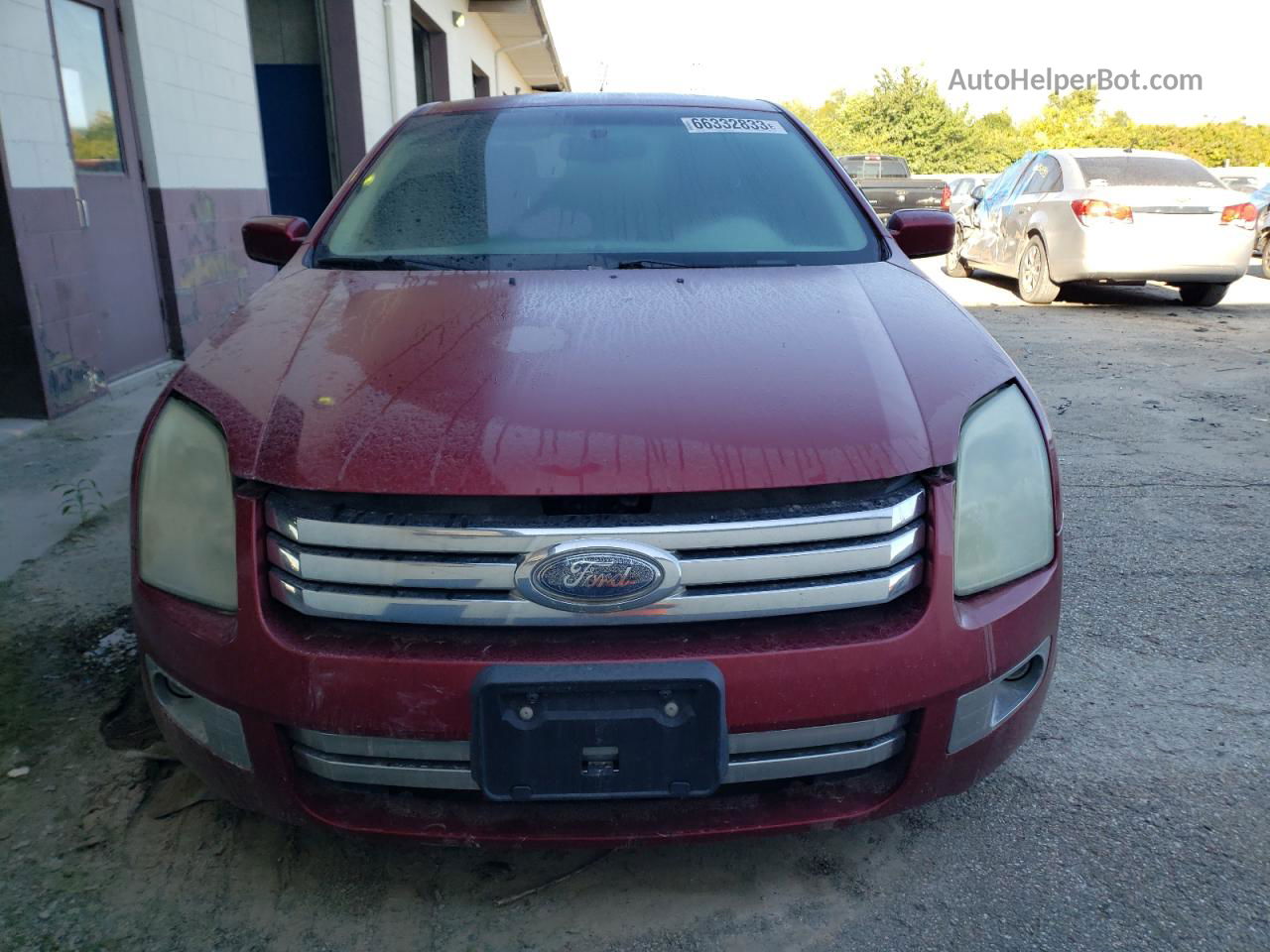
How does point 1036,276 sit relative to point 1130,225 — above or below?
below

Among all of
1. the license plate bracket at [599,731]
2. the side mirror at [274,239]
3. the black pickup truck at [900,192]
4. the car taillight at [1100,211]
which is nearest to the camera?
the license plate bracket at [599,731]

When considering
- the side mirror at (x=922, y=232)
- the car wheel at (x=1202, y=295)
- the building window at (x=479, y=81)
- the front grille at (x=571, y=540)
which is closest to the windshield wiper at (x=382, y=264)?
the front grille at (x=571, y=540)

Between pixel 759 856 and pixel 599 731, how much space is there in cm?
63

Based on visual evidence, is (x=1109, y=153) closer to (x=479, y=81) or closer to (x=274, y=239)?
(x=274, y=239)

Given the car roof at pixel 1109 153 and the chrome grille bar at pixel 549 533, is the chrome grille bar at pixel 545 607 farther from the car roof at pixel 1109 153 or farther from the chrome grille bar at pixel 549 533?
the car roof at pixel 1109 153

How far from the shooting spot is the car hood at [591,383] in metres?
1.57

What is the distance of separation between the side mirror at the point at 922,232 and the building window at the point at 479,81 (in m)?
15.8

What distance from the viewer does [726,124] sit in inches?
118

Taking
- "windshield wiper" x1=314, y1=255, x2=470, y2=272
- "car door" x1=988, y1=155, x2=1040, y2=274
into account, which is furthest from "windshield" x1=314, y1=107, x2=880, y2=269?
"car door" x1=988, y1=155, x2=1040, y2=274

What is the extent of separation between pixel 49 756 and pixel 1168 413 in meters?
5.26

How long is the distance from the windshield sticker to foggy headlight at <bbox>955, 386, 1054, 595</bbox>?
4.78 feet

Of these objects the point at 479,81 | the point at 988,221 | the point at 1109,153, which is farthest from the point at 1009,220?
the point at 479,81

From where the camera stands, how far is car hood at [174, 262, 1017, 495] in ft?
5.14

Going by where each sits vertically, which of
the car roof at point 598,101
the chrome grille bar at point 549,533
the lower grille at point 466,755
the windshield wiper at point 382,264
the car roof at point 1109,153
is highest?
the car roof at point 598,101
